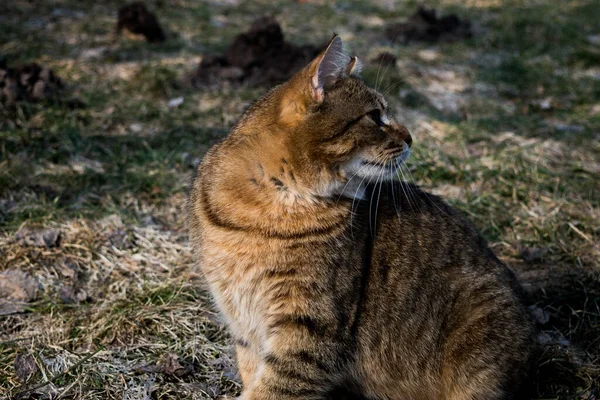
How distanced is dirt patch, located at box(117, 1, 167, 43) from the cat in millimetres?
4081

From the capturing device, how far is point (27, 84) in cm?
498

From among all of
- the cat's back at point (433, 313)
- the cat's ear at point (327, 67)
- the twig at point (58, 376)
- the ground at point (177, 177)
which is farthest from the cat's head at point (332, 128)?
the twig at point (58, 376)

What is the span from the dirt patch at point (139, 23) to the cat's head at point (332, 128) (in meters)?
4.22

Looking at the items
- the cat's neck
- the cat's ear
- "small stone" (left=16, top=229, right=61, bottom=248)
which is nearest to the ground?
"small stone" (left=16, top=229, right=61, bottom=248)

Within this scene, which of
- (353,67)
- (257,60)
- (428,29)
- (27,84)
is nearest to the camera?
(353,67)

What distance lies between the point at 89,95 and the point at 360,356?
3.63 metres

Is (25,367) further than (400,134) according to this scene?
Yes

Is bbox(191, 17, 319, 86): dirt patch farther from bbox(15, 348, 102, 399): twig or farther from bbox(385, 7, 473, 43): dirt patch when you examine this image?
bbox(15, 348, 102, 399): twig

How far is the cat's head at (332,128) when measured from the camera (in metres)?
2.52

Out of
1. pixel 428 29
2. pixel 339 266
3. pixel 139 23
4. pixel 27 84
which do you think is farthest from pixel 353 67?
pixel 428 29

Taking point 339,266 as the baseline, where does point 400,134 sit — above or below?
above

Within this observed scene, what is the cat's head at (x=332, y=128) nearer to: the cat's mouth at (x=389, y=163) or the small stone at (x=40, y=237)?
the cat's mouth at (x=389, y=163)

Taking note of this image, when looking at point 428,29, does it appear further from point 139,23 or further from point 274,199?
point 274,199

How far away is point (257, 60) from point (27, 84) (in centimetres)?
199
